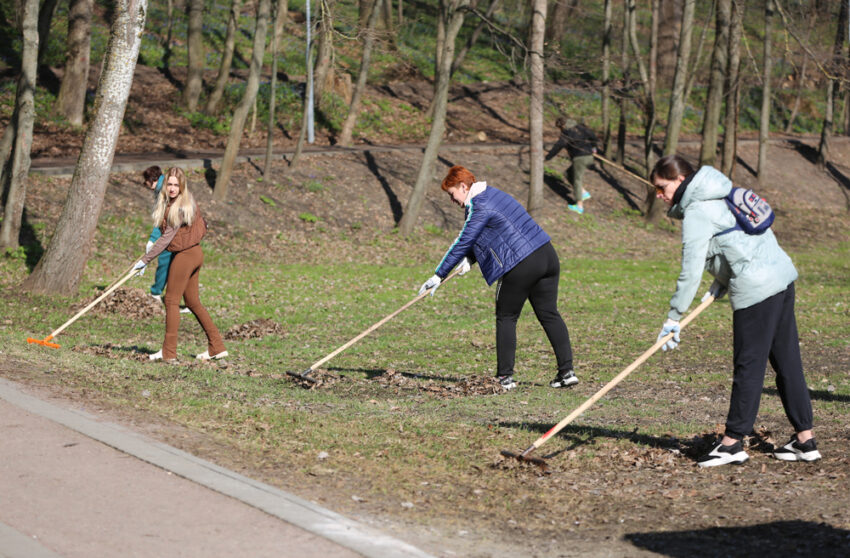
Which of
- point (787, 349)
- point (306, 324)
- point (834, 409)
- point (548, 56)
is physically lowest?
point (306, 324)

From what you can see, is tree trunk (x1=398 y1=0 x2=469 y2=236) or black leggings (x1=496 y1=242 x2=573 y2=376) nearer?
black leggings (x1=496 y1=242 x2=573 y2=376)

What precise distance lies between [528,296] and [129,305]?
22.2ft

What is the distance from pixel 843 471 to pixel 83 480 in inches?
177

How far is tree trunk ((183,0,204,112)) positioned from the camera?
1033 inches

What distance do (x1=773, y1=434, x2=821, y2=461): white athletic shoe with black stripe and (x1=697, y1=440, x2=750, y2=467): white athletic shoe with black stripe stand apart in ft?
0.95

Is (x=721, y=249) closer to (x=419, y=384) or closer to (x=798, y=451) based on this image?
(x=798, y=451)

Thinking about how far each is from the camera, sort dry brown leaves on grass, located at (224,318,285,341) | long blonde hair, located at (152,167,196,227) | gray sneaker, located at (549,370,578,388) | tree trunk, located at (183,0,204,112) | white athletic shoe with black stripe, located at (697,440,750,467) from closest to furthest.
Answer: white athletic shoe with black stripe, located at (697,440,750,467) < gray sneaker, located at (549,370,578,388) < long blonde hair, located at (152,167,196,227) < dry brown leaves on grass, located at (224,318,285,341) < tree trunk, located at (183,0,204,112)

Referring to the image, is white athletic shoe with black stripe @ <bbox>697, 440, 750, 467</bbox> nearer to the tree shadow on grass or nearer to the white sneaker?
the tree shadow on grass

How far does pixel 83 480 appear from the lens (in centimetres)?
521

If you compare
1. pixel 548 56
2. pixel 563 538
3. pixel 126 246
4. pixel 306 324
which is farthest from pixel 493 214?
pixel 548 56

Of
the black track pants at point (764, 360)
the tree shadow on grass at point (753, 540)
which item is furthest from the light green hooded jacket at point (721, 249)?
the tree shadow on grass at point (753, 540)

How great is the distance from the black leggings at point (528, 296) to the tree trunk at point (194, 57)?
20.1 metres

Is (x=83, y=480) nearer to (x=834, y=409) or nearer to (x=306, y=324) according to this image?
(x=834, y=409)

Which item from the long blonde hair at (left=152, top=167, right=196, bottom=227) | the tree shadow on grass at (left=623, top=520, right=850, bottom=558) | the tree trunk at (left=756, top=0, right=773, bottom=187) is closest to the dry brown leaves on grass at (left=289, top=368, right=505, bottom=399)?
the long blonde hair at (left=152, top=167, right=196, bottom=227)
